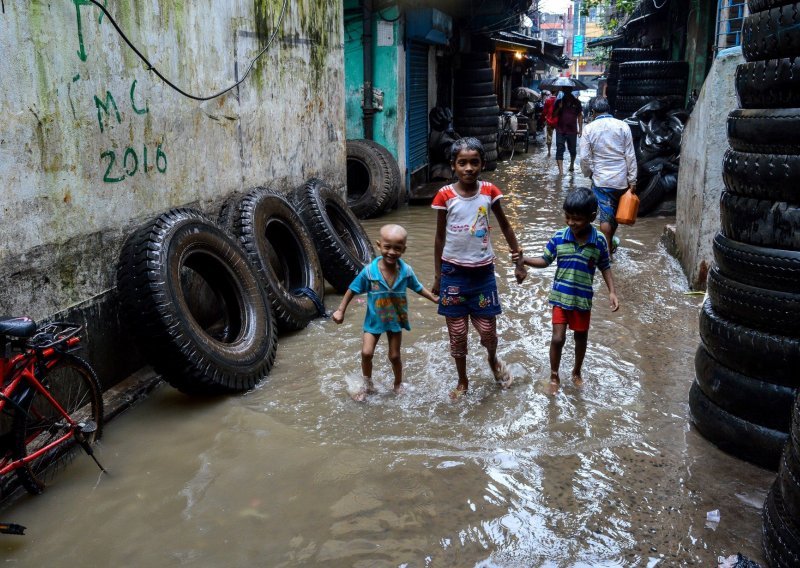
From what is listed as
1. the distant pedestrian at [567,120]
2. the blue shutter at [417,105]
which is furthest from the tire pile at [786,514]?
the distant pedestrian at [567,120]

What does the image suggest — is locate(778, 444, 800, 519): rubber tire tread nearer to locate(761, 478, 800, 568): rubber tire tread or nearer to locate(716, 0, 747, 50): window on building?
locate(761, 478, 800, 568): rubber tire tread

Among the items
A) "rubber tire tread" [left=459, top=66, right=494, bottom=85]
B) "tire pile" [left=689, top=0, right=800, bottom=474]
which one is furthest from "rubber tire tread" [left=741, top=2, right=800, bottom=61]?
"rubber tire tread" [left=459, top=66, right=494, bottom=85]

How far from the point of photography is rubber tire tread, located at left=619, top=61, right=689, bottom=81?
43.8 feet

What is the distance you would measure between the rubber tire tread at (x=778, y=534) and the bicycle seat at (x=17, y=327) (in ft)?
10.9

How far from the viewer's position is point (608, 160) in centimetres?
782

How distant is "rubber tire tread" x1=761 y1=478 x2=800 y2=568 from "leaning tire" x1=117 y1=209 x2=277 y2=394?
10.2ft

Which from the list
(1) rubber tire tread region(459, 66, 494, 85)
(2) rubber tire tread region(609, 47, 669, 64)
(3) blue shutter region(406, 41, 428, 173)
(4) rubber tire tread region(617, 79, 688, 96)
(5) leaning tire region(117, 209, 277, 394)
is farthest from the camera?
(2) rubber tire tread region(609, 47, 669, 64)

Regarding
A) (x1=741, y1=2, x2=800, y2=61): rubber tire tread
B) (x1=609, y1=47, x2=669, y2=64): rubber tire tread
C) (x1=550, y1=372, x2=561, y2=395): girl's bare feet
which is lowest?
(x1=550, y1=372, x2=561, y2=395): girl's bare feet

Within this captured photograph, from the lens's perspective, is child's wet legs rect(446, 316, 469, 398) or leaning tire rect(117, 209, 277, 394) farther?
child's wet legs rect(446, 316, 469, 398)

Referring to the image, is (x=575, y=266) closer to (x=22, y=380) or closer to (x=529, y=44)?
(x=22, y=380)

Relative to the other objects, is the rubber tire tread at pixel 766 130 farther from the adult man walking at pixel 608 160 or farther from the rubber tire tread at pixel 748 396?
the adult man walking at pixel 608 160

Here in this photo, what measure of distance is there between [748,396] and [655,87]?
1128 cm

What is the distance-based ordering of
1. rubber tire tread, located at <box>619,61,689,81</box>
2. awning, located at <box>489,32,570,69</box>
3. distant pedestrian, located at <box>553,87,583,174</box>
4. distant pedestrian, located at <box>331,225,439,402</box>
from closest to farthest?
distant pedestrian, located at <box>331,225,439,402</box> → rubber tire tread, located at <box>619,61,689,81</box> → distant pedestrian, located at <box>553,87,583,174</box> → awning, located at <box>489,32,570,69</box>

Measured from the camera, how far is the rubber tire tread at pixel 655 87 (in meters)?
13.5
